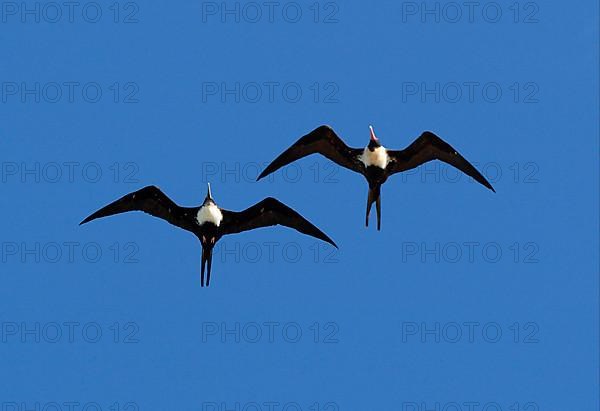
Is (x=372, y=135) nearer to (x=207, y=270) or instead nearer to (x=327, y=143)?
(x=327, y=143)

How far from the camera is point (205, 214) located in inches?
548

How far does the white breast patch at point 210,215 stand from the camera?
1391 cm

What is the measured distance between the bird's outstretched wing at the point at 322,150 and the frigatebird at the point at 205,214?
1.67 feet

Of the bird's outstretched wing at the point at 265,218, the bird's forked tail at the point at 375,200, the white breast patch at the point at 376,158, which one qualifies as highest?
the white breast patch at the point at 376,158

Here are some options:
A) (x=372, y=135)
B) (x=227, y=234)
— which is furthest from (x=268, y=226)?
(x=372, y=135)

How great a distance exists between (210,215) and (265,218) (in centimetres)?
71

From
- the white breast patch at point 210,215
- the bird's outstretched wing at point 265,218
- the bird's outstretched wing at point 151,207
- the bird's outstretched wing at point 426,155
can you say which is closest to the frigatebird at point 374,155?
the bird's outstretched wing at point 426,155

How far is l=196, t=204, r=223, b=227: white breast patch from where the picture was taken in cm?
1391

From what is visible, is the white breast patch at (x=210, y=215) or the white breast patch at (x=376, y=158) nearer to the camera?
the white breast patch at (x=210, y=215)

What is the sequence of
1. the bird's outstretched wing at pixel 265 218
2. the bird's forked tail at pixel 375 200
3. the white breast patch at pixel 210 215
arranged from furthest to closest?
the bird's forked tail at pixel 375 200 → the bird's outstretched wing at pixel 265 218 → the white breast patch at pixel 210 215

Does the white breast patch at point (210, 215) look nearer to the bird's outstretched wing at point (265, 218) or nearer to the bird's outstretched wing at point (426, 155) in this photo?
the bird's outstretched wing at point (265, 218)

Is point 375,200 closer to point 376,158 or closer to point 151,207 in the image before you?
point 376,158

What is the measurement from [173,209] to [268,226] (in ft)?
3.97

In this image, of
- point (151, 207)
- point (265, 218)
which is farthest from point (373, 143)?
point (151, 207)
